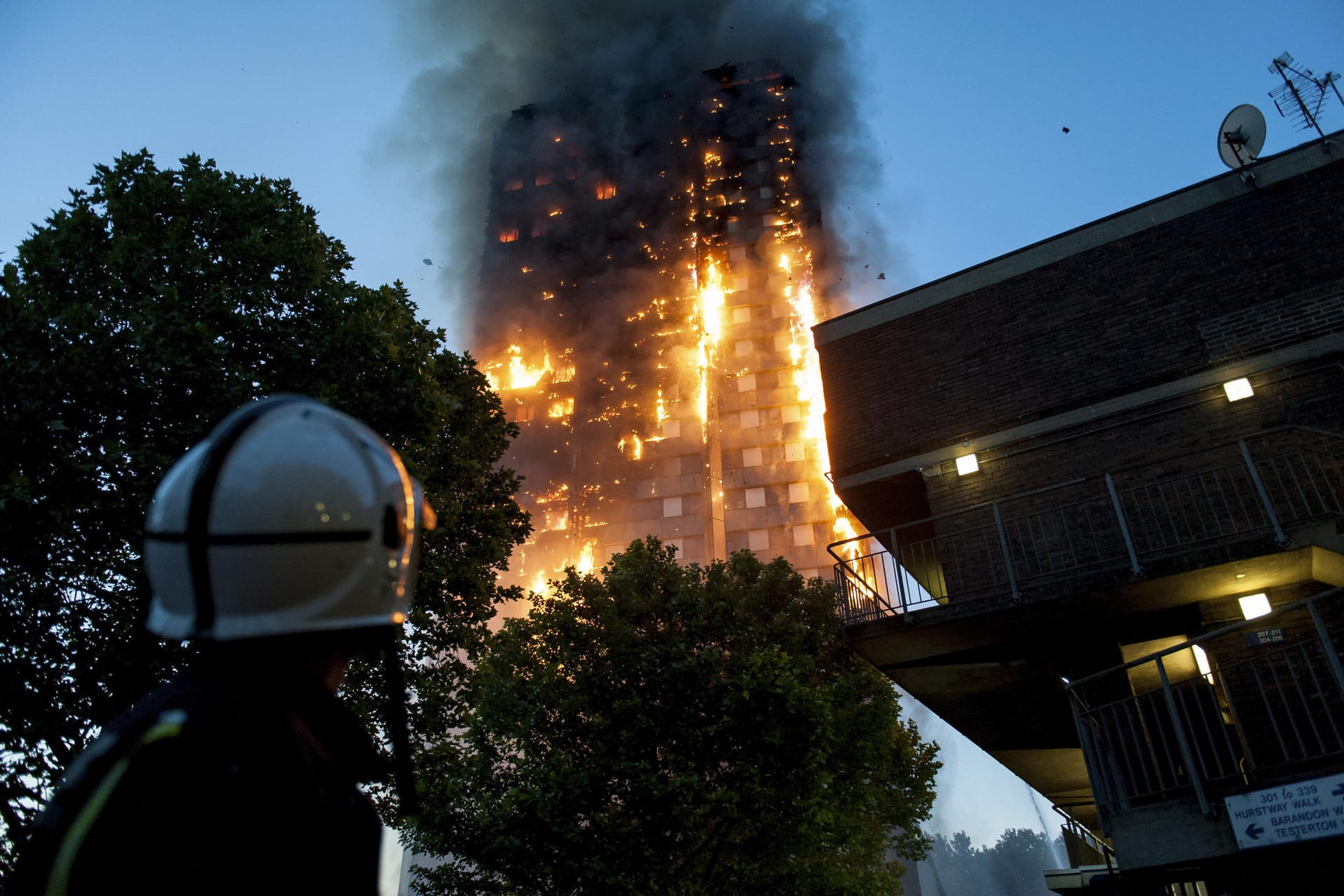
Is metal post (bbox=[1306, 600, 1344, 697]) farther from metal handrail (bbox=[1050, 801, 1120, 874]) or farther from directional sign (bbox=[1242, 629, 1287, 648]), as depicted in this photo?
metal handrail (bbox=[1050, 801, 1120, 874])

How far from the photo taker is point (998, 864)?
5866 inches

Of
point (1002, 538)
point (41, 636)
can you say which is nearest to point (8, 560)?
point (41, 636)

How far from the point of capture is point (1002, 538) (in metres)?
10.7

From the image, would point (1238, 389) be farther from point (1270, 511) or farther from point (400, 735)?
point (400, 735)

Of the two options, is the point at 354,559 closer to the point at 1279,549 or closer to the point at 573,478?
the point at 1279,549

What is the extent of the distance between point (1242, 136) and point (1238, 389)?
5.29 m

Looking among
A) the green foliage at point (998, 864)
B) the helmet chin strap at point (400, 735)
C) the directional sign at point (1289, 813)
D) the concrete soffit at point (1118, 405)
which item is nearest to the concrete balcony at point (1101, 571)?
the concrete soffit at point (1118, 405)

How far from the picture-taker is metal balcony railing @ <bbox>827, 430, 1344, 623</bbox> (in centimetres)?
984

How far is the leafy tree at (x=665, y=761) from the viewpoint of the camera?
1308 cm

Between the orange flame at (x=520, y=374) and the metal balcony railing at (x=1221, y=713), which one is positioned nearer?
the metal balcony railing at (x=1221, y=713)

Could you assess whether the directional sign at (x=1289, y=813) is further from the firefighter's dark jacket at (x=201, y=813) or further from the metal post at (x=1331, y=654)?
the firefighter's dark jacket at (x=201, y=813)

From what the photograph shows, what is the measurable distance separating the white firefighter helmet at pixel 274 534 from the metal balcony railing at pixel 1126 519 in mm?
10377

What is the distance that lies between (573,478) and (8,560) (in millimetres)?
53838

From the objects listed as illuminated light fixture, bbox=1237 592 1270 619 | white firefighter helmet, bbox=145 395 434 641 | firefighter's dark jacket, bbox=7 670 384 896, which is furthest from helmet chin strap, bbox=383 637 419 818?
illuminated light fixture, bbox=1237 592 1270 619
